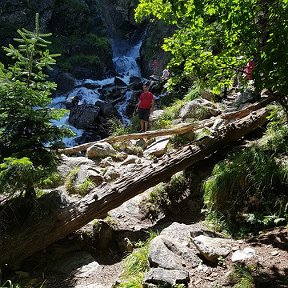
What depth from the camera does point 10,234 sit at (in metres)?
5.17

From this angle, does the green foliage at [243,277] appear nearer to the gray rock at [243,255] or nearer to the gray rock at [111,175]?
the gray rock at [243,255]

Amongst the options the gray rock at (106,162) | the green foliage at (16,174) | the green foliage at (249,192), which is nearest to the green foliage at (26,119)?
the green foliage at (16,174)

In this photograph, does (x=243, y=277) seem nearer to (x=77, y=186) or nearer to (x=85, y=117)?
(x=77, y=186)

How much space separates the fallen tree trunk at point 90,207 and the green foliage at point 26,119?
2.29 ft

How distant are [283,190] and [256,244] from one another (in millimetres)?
1445

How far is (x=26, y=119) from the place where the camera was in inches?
205

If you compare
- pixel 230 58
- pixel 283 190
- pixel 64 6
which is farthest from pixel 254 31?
pixel 64 6

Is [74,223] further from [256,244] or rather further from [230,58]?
[230,58]

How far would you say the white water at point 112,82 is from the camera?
17.7m

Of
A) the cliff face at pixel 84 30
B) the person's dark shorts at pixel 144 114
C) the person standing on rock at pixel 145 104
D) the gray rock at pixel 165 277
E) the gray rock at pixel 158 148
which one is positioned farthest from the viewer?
the cliff face at pixel 84 30

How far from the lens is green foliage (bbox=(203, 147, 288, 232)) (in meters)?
5.24

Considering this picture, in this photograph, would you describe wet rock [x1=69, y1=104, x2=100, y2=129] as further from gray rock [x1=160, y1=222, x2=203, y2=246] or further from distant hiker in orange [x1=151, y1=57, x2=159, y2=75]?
gray rock [x1=160, y1=222, x2=203, y2=246]

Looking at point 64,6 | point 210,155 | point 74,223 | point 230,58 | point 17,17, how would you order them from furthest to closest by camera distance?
point 64,6
point 17,17
point 210,155
point 74,223
point 230,58

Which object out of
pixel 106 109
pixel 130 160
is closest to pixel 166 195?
pixel 130 160
